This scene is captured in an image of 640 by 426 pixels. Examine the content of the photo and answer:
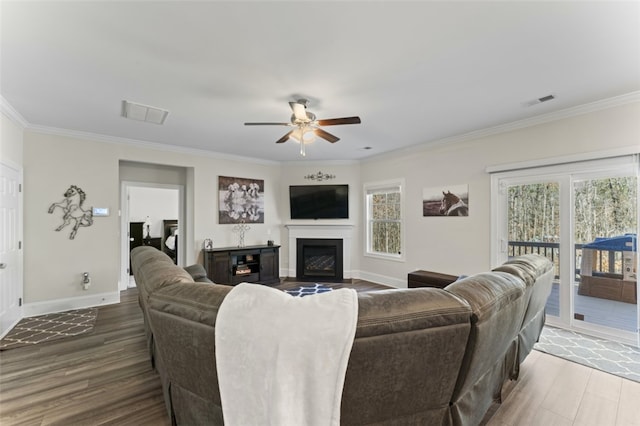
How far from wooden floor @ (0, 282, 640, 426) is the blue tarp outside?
4.83ft

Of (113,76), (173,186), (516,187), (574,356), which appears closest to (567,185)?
(516,187)

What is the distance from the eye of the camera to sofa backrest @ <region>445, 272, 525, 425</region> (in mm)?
1320

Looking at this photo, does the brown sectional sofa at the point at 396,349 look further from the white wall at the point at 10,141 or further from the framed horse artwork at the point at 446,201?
the white wall at the point at 10,141

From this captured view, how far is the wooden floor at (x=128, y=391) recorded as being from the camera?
1906 millimetres

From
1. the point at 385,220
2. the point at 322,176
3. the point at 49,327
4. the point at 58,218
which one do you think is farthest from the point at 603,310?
the point at 58,218

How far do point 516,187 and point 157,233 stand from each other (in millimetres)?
7761

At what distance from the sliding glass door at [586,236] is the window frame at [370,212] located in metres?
1.82

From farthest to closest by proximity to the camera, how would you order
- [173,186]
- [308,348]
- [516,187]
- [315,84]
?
1. [173,186]
2. [516,187]
3. [315,84]
4. [308,348]

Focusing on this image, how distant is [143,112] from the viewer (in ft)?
11.1

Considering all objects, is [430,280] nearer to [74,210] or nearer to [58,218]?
[74,210]

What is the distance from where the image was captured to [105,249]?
445cm

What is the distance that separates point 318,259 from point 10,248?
4732mm

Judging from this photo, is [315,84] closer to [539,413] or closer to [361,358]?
[361,358]

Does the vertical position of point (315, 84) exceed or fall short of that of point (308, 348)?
it exceeds it
